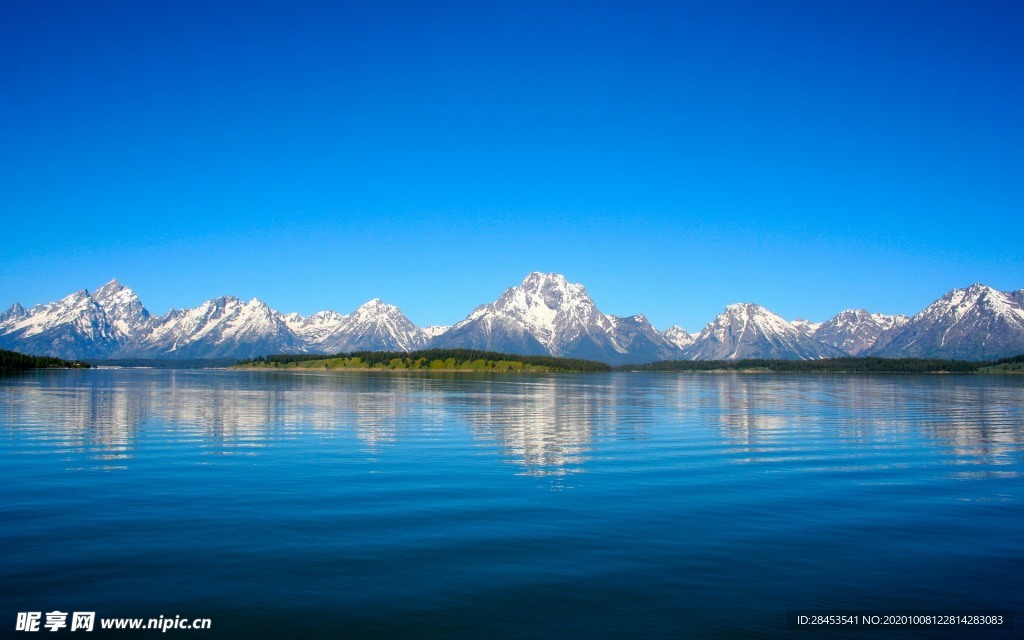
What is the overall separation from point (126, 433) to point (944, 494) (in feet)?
166

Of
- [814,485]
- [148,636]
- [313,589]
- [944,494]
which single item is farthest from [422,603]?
[944,494]

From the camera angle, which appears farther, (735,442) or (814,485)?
(735,442)

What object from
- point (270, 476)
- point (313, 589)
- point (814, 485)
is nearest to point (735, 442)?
point (814, 485)

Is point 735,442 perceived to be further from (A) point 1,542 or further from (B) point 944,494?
(A) point 1,542

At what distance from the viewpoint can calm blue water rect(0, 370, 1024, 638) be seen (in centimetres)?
1622

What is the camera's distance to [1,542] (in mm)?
20938

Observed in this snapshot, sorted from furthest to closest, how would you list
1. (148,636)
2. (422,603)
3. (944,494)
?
1. (944,494)
2. (422,603)
3. (148,636)

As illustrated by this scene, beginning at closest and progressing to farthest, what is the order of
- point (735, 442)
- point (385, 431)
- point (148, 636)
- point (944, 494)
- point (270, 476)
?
point (148, 636) < point (944, 494) < point (270, 476) < point (735, 442) < point (385, 431)

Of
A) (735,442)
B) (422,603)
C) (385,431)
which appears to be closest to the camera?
(422,603)

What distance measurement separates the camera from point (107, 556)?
19.7m

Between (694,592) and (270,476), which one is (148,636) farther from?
(270,476)

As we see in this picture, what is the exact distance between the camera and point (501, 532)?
22.8 m

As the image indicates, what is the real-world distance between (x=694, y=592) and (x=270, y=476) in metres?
22.5

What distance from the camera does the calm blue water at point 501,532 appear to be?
639 inches
